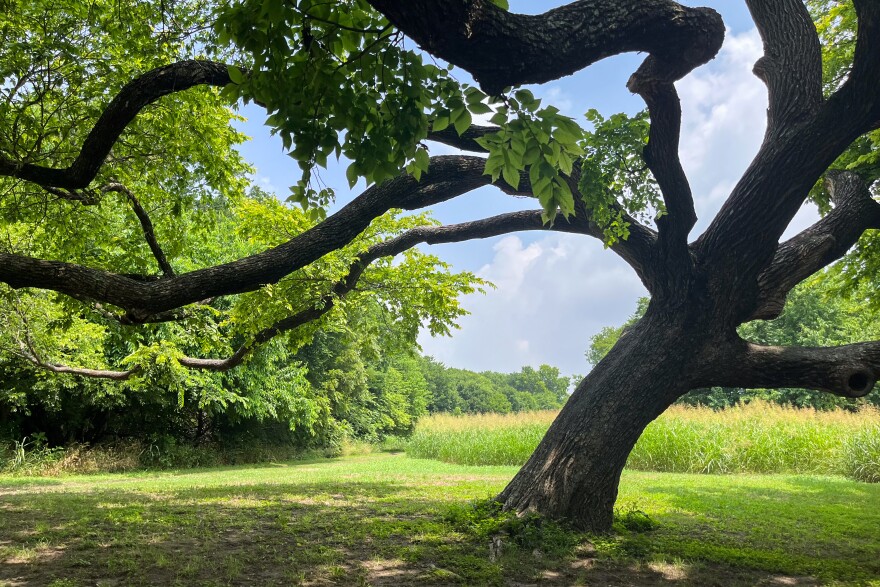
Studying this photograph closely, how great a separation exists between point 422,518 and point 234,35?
196 inches

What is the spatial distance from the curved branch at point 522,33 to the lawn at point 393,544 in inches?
127

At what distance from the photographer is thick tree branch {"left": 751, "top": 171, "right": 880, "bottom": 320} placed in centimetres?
554

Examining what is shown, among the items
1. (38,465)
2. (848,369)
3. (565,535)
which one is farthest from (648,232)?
(38,465)

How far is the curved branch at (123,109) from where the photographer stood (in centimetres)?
475

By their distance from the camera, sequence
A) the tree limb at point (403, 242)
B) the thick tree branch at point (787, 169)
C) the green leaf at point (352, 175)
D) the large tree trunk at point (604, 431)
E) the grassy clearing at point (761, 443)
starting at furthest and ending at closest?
the grassy clearing at point (761, 443) → the tree limb at point (403, 242) → the large tree trunk at point (604, 431) → the thick tree branch at point (787, 169) → the green leaf at point (352, 175)

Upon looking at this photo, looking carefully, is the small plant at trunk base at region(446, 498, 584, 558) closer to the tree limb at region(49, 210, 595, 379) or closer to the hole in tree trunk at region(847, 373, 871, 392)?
the hole in tree trunk at region(847, 373, 871, 392)

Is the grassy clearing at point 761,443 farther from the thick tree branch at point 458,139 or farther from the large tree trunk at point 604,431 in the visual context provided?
the thick tree branch at point 458,139

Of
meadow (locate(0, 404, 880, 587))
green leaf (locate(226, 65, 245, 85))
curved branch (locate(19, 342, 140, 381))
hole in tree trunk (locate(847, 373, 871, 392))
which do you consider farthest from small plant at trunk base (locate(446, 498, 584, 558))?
curved branch (locate(19, 342, 140, 381))

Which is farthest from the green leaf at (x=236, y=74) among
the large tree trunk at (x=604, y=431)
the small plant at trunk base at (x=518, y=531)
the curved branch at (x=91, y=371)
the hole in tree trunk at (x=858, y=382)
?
the curved branch at (x=91, y=371)

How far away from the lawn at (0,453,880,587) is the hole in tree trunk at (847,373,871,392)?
4.86 feet

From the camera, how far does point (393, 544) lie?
4738 millimetres

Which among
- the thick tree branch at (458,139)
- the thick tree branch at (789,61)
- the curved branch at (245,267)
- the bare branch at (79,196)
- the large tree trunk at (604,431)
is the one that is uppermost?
the thick tree branch at (789,61)

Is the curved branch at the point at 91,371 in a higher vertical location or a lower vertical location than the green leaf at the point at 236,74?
lower

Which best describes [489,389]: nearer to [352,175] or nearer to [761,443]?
[761,443]
